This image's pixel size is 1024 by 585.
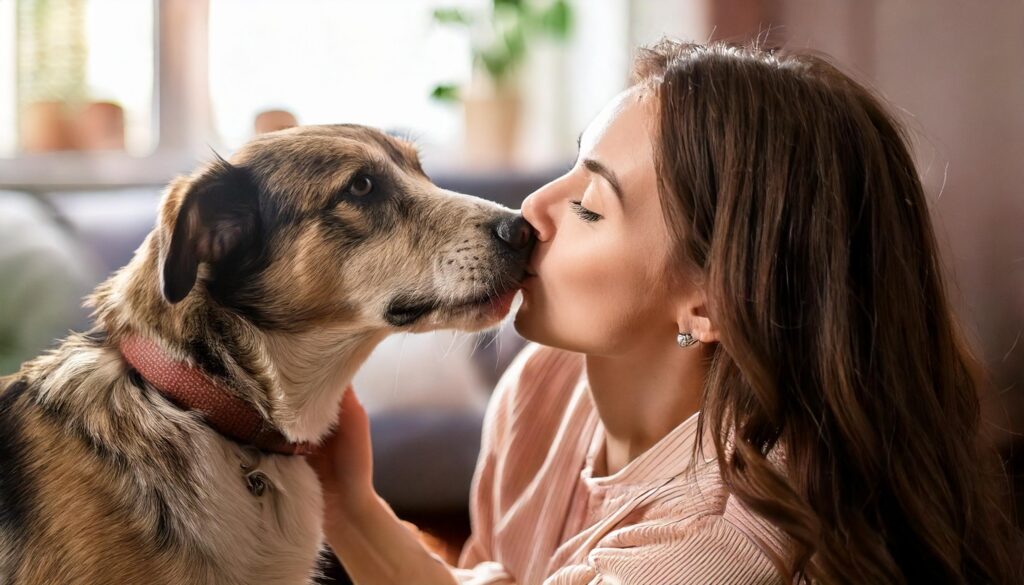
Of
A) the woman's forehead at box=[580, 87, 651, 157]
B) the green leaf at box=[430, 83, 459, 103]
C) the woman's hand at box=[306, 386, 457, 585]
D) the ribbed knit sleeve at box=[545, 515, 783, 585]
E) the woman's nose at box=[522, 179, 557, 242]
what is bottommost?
the woman's hand at box=[306, 386, 457, 585]

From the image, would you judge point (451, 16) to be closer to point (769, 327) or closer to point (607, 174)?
point (607, 174)

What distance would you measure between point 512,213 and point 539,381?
0.48 m

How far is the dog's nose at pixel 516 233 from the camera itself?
147 centimetres

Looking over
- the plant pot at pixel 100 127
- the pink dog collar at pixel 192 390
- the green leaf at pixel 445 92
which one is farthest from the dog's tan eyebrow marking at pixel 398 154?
the plant pot at pixel 100 127

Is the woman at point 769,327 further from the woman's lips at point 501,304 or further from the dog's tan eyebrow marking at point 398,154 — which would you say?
the dog's tan eyebrow marking at point 398,154

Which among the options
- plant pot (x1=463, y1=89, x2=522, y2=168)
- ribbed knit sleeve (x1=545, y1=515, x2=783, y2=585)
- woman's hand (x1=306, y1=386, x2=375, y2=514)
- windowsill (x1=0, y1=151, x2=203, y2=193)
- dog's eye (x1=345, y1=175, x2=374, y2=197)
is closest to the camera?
ribbed knit sleeve (x1=545, y1=515, x2=783, y2=585)

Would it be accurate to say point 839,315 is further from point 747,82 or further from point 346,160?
point 346,160

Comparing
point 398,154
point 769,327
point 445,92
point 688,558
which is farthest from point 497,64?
point 688,558

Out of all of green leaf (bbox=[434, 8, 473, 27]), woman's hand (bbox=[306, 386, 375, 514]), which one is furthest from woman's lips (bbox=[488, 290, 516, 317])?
green leaf (bbox=[434, 8, 473, 27])

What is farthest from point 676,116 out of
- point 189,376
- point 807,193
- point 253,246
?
point 189,376

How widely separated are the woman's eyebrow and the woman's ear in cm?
19

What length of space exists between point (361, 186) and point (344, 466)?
51 centimetres

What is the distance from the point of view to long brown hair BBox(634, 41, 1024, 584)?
4.11 feet

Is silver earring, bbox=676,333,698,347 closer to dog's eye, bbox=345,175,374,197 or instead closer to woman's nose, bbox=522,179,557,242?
woman's nose, bbox=522,179,557,242
